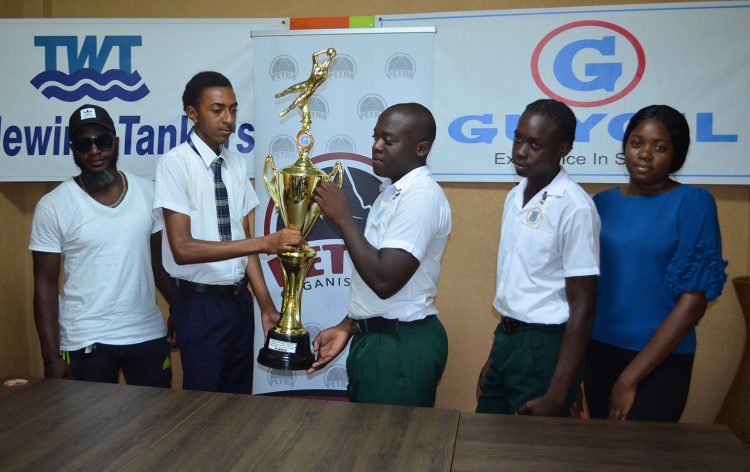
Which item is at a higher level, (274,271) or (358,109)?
(358,109)

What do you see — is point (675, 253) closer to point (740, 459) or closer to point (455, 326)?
point (740, 459)

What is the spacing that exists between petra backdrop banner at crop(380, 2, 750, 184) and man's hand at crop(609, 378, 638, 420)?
157 centimetres

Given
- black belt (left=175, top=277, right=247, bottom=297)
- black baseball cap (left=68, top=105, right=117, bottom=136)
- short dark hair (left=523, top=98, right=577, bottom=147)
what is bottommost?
black belt (left=175, top=277, right=247, bottom=297)

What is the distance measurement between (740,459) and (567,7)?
2460mm

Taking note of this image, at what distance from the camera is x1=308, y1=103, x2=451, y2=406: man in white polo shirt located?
2.20m

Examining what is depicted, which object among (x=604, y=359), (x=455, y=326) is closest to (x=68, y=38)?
(x=455, y=326)

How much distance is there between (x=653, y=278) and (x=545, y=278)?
34 centimetres

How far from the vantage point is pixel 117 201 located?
2.91m

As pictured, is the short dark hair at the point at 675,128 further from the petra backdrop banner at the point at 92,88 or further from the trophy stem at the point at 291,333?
the petra backdrop banner at the point at 92,88

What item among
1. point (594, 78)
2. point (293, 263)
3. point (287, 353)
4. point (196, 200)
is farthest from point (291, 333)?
point (594, 78)

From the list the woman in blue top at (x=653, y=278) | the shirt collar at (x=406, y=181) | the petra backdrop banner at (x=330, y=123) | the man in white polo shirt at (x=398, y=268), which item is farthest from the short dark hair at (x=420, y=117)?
the petra backdrop banner at (x=330, y=123)

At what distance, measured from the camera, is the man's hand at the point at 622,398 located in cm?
214

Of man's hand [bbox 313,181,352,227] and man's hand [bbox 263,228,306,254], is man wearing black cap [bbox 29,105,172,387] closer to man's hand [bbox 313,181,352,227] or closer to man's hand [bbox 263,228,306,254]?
man's hand [bbox 263,228,306,254]

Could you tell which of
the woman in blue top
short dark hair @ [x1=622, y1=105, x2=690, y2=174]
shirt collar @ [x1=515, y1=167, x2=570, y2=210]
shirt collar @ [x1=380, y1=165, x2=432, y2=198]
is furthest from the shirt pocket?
short dark hair @ [x1=622, y1=105, x2=690, y2=174]
